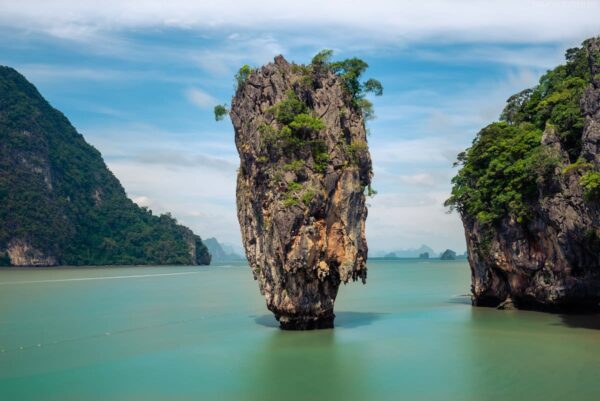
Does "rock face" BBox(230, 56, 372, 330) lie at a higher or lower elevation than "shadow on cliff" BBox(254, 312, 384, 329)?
higher

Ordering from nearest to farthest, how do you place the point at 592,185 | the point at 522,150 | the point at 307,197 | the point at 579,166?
the point at 592,185 < the point at 307,197 < the point at 579,166 < the point at 522,150

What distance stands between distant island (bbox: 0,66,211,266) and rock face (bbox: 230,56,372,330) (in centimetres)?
8469

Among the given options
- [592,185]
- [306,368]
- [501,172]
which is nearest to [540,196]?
[501,172]

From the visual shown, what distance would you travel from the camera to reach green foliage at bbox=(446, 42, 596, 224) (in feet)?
76.4

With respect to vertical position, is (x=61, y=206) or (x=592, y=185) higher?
(x=61, y=206)

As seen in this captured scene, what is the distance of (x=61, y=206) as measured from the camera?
345 ft

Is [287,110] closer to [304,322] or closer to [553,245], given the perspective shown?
[304,322]

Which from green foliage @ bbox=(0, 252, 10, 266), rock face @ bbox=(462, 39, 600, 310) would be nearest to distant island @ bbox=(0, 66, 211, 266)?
green foliage @ bbox=(0, 252, 10, 266)

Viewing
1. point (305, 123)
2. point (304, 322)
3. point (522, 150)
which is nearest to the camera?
point (305, 123)

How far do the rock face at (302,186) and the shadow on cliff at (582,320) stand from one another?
891cm

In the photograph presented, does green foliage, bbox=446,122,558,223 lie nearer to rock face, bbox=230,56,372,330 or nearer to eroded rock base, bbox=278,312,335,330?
rock face, bbox=230,56,372,330

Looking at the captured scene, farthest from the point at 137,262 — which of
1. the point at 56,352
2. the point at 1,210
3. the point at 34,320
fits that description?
the point at 56,352

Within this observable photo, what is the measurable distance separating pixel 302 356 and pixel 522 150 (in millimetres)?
14270

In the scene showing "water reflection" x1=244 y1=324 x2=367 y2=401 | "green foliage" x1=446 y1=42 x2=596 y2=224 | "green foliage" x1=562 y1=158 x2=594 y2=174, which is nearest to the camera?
"water reflection" x1=244 y1=324 x2=367 y2=401
